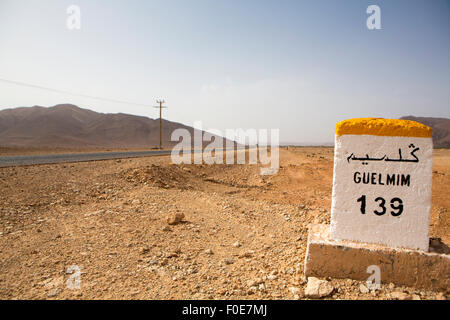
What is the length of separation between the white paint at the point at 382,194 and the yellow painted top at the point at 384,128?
0.05m

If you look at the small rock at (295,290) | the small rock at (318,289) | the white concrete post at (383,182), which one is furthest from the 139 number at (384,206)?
the small rock at (295,290)

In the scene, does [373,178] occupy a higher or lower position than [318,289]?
higher

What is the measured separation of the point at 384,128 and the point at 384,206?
2.83 ft

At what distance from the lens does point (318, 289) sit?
2.64 meters

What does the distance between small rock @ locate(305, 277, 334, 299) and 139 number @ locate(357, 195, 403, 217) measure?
911mm

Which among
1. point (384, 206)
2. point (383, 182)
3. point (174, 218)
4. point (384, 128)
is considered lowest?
point (174, 218)

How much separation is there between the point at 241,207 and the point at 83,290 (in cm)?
392

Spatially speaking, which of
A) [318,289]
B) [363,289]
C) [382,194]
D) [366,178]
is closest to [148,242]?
[318,289]

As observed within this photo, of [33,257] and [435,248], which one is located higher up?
[435,248]

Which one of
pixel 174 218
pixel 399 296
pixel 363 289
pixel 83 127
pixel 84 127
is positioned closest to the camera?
pixel 399 296

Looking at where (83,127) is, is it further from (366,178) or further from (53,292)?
(366,178)

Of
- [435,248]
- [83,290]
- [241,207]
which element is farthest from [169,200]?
[435,248]
